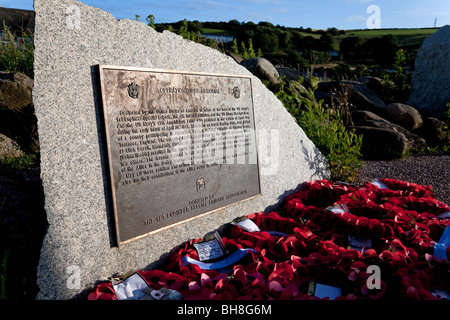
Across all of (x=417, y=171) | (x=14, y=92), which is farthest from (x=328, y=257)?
(x=14, y=92)

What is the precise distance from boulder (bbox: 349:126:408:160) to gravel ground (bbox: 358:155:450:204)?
0.22 meters

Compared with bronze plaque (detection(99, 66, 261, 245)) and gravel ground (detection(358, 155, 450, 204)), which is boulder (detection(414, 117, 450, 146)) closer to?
gravel ground (detection(358, 155, 450, 204))

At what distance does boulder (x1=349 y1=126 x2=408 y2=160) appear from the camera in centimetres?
661

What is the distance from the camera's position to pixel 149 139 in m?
2.58

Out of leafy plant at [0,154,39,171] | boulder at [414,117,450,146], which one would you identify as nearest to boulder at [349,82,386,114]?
boulder at [414,117,450,146]

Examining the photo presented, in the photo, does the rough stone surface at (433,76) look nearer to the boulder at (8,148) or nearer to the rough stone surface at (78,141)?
the rough stone surface at (78,141)

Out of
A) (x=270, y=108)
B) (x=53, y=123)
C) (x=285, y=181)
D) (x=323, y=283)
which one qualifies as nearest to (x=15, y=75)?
(x=53, y=123)

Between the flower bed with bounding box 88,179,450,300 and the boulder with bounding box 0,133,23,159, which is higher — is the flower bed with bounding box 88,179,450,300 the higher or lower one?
the lower one

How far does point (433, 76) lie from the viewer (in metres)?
9.66

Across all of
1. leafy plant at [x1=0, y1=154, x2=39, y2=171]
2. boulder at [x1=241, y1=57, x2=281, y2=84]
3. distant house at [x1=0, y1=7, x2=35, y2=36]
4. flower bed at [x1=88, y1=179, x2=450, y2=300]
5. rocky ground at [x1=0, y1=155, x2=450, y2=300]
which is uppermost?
distant house at [x1=0, y1=7, x2=35, y2=36]

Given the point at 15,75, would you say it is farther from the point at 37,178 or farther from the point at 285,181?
the point at 285,181

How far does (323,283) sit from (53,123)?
2.21 metres

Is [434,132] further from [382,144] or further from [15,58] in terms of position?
[15,58]

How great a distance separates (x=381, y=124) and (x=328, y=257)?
5757 millimetres
